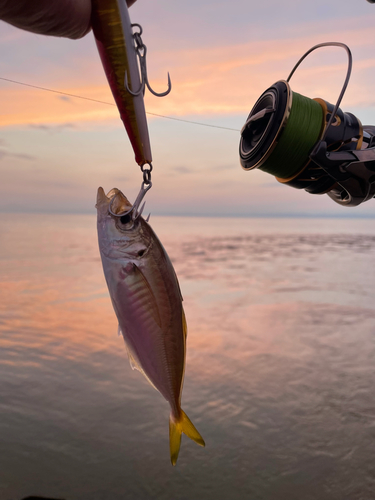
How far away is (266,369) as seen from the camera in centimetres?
721

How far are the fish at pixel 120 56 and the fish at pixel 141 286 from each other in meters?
0.29

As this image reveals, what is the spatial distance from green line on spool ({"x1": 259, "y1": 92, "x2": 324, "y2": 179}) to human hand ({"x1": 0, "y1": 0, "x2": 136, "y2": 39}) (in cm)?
129

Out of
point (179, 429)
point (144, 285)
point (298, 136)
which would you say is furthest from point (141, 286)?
point (298, 136)

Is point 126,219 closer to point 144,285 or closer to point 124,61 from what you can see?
point 144,285

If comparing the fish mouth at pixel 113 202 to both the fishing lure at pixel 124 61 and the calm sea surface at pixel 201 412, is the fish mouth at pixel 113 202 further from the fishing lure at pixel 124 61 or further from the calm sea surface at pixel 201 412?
the calm sea surface at pixel 201 412

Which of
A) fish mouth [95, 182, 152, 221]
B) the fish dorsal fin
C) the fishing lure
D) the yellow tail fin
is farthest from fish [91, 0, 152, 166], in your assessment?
the yellow tail fin

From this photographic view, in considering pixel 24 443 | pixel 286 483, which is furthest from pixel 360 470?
pixel 24 443

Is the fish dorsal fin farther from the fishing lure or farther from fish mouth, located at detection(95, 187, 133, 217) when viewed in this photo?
the fishing lure

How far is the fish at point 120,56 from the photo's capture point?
122 cm

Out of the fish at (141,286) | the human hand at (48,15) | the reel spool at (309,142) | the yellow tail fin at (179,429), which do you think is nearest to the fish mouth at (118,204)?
the fish at (141,286)

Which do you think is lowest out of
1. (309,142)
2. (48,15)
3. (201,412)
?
(201,412)

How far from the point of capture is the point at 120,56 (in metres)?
1.24

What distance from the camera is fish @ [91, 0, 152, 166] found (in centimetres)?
122

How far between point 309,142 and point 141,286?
1.47 meters
